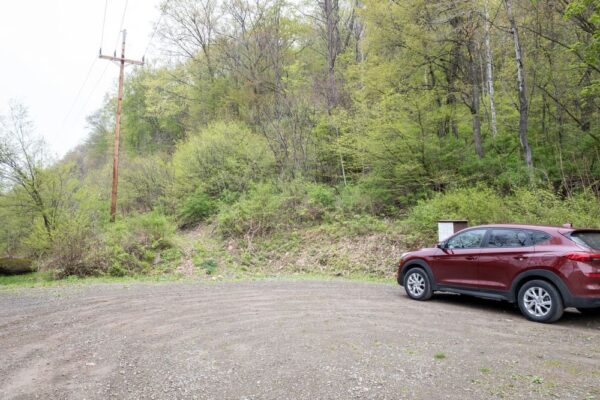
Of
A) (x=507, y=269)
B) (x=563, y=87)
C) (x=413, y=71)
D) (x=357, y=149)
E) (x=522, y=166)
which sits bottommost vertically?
(x=507, y=269)

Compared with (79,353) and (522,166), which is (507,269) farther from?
(522,166)

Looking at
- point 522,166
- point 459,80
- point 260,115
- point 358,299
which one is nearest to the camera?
point 358,299

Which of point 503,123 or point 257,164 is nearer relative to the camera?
point 503,123

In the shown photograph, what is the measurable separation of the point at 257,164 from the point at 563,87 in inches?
577

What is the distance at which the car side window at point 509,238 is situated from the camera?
676cm

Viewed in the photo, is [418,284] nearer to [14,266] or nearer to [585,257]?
[585,257]

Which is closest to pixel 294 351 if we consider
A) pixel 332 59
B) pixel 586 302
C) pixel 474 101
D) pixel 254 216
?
pixel 586 302

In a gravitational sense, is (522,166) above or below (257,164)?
below

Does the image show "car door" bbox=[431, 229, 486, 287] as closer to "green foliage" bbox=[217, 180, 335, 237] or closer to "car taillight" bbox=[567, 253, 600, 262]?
"car taillight" bbox=[567, 253, 600, 262]

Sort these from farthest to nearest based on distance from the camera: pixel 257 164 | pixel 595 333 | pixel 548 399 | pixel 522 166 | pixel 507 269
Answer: pixel 257 164
pixel 522 166
pixel 507 269
pixel 595 333
pixel 548 399

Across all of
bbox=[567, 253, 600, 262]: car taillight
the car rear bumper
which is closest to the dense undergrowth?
bbox=[567, 253, 600, 262]: car taillight

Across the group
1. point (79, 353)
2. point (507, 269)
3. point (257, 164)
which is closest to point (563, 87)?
point (507, 269)

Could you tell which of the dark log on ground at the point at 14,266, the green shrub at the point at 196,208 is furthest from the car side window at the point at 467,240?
the dark log on ground at the point at 14,266

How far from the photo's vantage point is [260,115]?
78.4 ft
